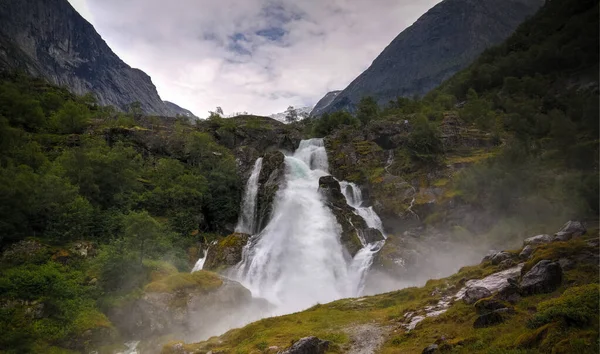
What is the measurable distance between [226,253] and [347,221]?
15.9 metres

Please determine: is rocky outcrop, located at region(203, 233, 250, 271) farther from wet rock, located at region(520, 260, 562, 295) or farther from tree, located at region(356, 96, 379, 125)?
tree, located at region(356, 96, 379, 125)

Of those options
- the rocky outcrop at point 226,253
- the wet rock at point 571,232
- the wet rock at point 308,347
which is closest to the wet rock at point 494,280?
the wet rock at point 571,232

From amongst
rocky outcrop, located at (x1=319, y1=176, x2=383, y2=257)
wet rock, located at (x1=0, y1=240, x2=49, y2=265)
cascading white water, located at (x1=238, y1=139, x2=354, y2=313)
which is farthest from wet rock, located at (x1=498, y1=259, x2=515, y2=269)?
wet rock, located at (x1=0, y1=240, x2=49, y2=265)

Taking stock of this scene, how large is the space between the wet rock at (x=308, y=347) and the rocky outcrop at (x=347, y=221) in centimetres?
2391

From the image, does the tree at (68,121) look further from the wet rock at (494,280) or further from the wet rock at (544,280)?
the wet rock at (544,280)

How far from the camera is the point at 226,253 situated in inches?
1516

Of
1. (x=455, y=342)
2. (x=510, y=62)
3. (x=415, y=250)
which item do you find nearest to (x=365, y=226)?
(x=415, y=250)

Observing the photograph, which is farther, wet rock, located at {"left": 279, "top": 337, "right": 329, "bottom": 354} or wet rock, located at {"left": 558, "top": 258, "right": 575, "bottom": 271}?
wet rock, located at {"left": 558, "top": 258, "right": 575, "bottom": 271}

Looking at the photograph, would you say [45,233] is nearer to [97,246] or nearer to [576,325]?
[97,246]

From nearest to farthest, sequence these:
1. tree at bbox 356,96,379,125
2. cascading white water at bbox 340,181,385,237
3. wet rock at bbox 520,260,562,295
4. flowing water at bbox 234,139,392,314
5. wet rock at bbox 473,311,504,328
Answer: wet rock at bbox 473,311,504,328
wet rock at bbox 520,260,562,295
flowing water at bbox 234,139,392,314
cascading white water at bbox 340,181,385,237
tree at bbox 356,96,379,125

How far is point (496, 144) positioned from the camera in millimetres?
52719

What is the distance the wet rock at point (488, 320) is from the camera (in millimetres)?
12625

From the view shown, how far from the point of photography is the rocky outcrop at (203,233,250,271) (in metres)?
37.8

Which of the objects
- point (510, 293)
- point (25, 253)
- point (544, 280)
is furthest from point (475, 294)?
point (25, 253)
